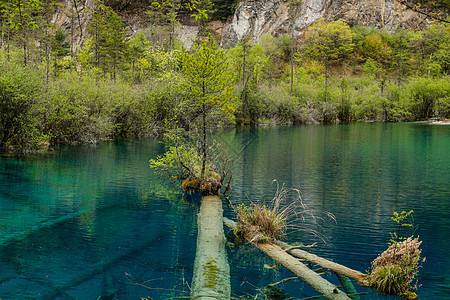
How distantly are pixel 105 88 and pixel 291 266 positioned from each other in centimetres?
3215

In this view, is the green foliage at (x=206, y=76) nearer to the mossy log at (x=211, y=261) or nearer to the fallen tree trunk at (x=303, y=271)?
the mossy log at (x=211, y=261)

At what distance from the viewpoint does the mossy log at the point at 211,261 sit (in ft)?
20.3

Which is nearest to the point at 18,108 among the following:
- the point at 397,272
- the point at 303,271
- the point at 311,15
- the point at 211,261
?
the point at 211,261

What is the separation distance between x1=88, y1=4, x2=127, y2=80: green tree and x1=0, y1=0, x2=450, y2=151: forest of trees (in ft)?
0.73

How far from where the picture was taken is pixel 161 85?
4016cm

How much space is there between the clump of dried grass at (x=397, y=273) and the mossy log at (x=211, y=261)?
8.58ft

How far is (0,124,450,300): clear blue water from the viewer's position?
7.02 m

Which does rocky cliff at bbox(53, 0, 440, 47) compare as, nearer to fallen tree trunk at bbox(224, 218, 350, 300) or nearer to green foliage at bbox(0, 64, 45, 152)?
green foliage at bbox(0, 64, 45, 152)

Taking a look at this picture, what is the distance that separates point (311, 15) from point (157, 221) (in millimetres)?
98602

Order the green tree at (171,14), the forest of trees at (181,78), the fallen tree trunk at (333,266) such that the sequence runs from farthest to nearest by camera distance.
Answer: the green tree at (171,14), the forest of trees at (181,78), the fallen tree trunk at (333,266)

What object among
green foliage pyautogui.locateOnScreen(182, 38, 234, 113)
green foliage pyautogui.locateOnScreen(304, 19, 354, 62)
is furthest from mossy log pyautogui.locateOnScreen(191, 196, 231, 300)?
green foliage pyautogui.locateOnScreen(304, 19, 354, 62)

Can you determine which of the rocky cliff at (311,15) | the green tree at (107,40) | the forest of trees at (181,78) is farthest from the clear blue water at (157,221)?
the rocky cliff at (311,15)

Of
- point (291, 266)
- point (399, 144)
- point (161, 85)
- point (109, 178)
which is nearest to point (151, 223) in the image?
point (291, 266)

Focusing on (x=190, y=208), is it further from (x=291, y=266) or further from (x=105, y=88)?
(x=105, y=88)
